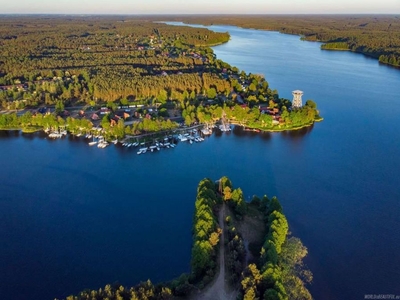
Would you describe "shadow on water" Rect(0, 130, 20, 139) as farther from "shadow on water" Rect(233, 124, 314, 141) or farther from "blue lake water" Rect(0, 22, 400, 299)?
"shadow on water" Rect(233, 124, 314, 141)

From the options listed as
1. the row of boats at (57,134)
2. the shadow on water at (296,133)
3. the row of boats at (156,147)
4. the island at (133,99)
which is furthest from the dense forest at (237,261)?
the row of boats at (57,134)

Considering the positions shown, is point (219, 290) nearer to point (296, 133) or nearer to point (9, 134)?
point (296, 133)

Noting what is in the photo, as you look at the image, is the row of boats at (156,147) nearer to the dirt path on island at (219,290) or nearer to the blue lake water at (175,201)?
the blue lake water at (175,201)

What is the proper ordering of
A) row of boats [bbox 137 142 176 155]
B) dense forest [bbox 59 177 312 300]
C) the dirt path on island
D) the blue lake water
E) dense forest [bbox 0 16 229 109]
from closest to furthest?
1. dense forest [bbox 59 177 312 300]
2. the dirt path on island
3. the blue lake water
4. row of boats [bbox 137 142 176 155]
5. dense forest [bbox 0 16 229 109]

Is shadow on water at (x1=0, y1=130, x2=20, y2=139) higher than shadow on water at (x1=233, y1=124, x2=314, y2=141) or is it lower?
lower

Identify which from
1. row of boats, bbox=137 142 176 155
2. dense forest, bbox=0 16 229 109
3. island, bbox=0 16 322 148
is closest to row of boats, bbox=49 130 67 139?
island, bbox=0 16 322 148

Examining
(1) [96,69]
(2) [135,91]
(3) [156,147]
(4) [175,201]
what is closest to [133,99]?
(2) [135,91]
